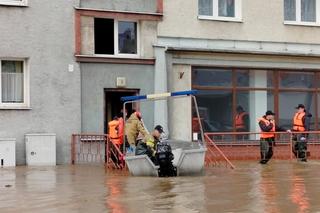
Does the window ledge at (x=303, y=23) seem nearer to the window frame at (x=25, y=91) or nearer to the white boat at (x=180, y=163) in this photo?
the window frame at (x=25, y=91)

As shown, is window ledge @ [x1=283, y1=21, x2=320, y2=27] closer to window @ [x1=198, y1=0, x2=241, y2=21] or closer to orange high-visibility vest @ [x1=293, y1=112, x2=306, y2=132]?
window @ [x1=198, y1=0, x2=241, y2=21]

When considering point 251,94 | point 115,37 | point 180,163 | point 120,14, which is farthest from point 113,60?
point 180,163

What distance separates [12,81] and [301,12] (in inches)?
438

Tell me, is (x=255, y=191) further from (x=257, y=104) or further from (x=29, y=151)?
(x=257, y=104)

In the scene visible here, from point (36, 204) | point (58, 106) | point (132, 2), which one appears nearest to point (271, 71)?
point (132, 2)

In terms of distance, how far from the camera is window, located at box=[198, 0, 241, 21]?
24.5 m

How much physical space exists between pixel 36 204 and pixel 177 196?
2.61 m

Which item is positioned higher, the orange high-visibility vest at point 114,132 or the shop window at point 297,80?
the shop window at point 297,80

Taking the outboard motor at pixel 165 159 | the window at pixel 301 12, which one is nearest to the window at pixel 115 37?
the window at pixel 301 12

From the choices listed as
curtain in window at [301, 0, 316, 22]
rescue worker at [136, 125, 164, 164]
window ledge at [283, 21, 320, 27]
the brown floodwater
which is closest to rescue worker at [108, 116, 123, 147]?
the brown floodwater

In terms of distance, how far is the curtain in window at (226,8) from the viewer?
25.0 metres

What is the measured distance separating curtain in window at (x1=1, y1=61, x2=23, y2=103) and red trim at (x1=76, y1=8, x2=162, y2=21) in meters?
2.62

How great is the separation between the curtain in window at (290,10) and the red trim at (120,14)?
208 inches

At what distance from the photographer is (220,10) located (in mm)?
24938
